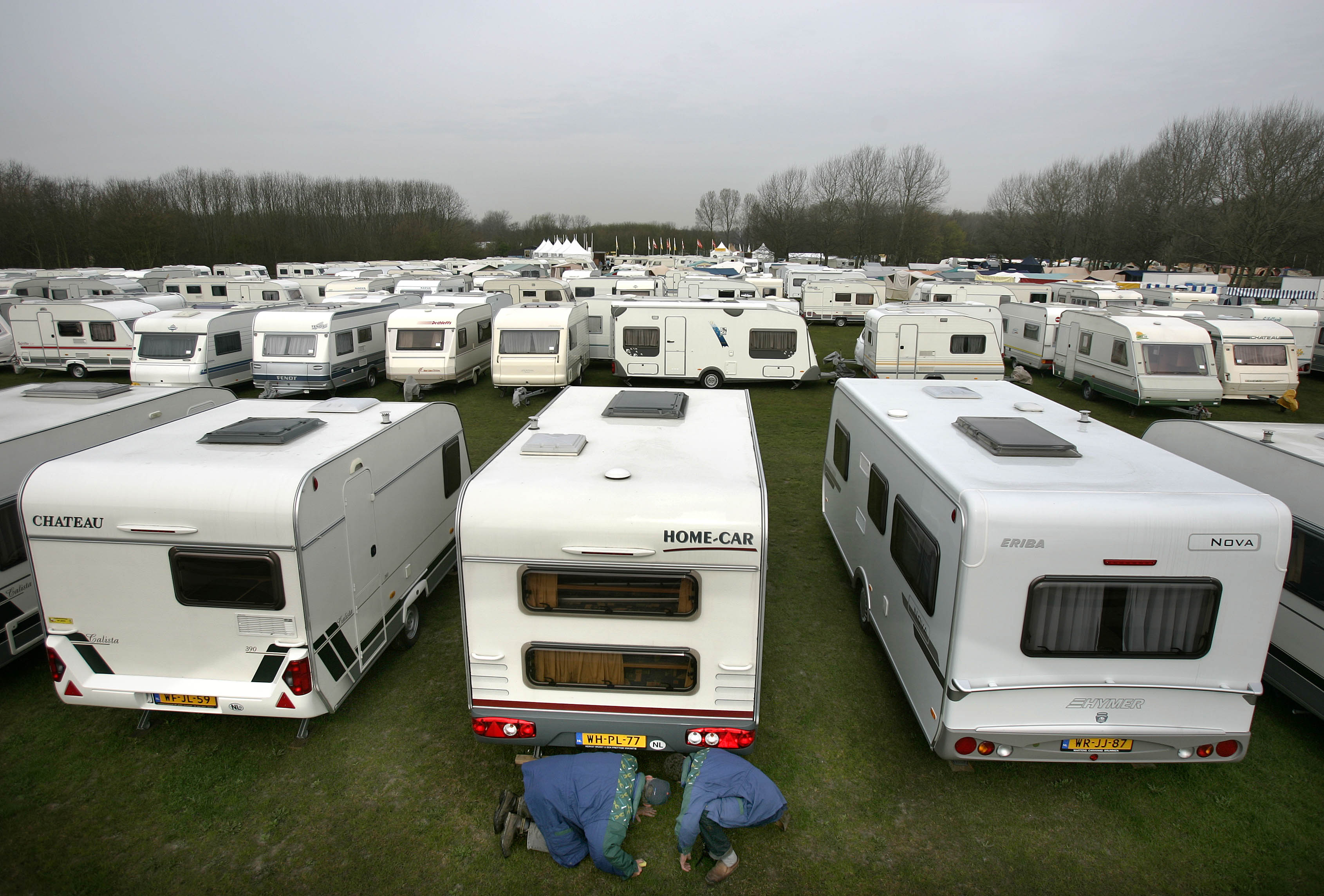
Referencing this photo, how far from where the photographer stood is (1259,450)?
593 cm

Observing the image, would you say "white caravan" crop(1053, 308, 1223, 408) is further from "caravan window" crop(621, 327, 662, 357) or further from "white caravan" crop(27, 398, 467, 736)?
"white caravan" crop(27, 398, 467, 736)

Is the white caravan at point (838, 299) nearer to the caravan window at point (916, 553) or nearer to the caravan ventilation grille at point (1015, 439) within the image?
the caravan ventilation grille at point (1015, 439)

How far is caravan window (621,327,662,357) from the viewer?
1800 centimetres

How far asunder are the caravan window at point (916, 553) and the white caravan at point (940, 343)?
12.3 meters

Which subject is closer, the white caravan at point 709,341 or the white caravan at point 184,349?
the white caravan at point 184,349

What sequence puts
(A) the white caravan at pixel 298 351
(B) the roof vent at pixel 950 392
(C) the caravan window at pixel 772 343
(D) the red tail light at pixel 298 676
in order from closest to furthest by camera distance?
(D) the red tail light at pixel 298 676
(B) the roof vent at pixel 950 392
(A) the white caravan at pixel 298 351
(C) the caravan window at pixel 772 343

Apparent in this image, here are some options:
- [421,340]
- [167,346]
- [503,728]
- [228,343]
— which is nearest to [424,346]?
[421,340]

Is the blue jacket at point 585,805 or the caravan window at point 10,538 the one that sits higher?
the caravan window at point 10,538

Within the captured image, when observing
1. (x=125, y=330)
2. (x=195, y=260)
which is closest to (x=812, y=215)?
(x=195, y=260)

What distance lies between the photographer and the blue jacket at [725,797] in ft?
13.2

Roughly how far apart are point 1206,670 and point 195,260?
74.6 metres

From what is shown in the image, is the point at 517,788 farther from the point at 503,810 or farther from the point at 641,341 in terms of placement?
the point at 641,341

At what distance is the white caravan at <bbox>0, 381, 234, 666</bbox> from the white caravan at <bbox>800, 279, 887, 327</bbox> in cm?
2691

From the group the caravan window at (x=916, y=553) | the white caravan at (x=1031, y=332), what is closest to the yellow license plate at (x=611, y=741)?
the caravan window at (x=916, y=553)
